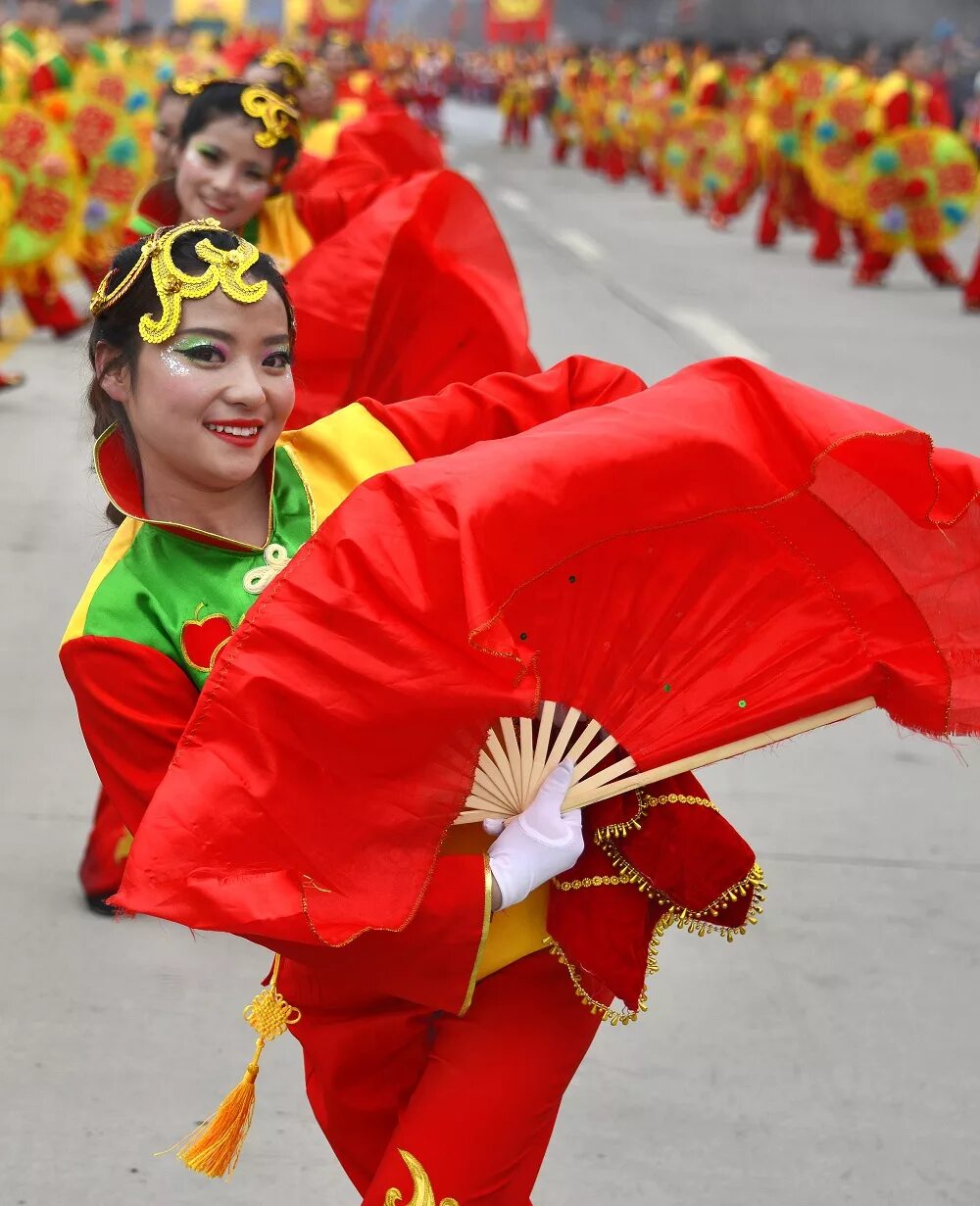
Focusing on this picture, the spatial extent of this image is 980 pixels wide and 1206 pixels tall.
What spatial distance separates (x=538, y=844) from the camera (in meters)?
2.09

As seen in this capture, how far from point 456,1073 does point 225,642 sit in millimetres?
563

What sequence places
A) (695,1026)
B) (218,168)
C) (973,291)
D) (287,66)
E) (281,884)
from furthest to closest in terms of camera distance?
(973,291), (287,66), (218,168), (695,1026), (281,884)

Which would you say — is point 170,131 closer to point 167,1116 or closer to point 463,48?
point 167,1116

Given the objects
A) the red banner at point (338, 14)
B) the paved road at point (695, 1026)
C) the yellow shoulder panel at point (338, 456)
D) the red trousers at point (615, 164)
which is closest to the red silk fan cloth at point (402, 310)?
the paved road at point (695, 1026)

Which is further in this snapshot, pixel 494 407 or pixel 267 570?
pixel 494 407

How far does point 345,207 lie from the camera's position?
430cm

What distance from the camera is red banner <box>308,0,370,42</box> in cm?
2991

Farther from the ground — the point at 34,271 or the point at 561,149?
the point at 34,271

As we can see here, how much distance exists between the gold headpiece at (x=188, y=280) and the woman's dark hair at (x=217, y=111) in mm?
1911

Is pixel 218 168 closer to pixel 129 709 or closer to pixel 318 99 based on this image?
pixel 129 709

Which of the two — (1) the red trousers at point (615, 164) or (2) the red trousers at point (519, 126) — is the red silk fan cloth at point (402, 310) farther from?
(2) the red trousers at point (519, 126)

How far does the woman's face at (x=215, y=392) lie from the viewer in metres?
2.24

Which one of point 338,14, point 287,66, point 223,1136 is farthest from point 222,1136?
point 338,14

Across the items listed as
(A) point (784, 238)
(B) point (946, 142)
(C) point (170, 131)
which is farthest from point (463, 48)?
(C) point (170, 131)
